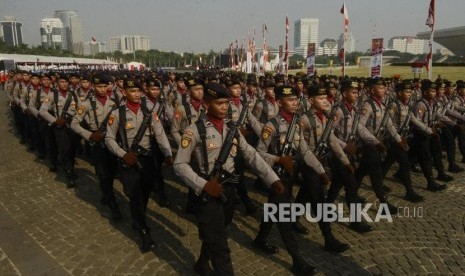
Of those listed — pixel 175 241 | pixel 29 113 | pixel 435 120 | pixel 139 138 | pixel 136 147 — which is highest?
pixel 139 138

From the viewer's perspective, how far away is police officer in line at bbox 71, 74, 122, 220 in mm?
6398

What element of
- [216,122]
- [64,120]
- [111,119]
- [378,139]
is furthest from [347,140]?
[64,120]

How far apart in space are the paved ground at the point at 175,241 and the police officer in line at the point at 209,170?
3.45 feet

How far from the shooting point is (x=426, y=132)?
779cm

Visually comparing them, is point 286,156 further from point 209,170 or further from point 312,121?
point 209,170

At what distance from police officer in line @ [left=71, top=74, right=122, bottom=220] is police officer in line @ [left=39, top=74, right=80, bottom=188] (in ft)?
3.37

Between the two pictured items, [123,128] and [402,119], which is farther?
[402,119]

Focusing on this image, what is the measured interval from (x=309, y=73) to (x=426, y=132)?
37.1 ft

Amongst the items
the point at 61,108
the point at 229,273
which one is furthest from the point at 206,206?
the point at 61,108

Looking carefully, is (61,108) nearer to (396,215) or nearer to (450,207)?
(396,215)

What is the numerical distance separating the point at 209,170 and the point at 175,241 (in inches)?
82.2

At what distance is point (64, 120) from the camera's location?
8461mm

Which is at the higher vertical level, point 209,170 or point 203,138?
point 203,138

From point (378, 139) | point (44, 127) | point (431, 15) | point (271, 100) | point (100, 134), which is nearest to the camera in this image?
point (100, 134)
